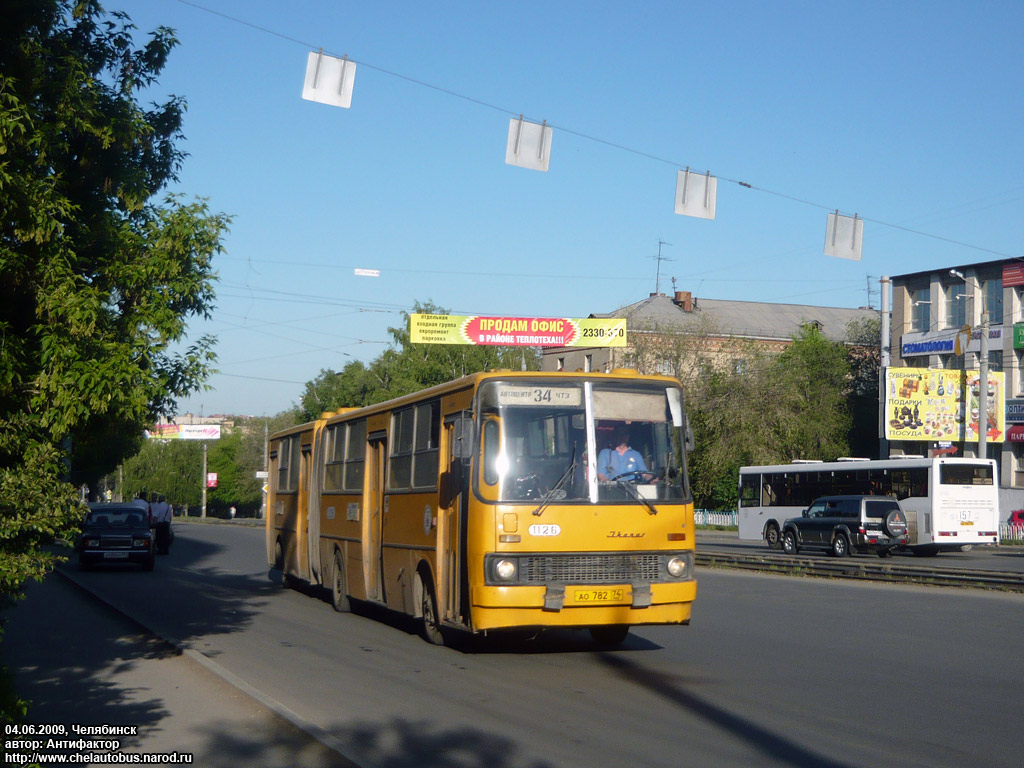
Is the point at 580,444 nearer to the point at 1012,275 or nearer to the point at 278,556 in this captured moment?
the point at 278,556

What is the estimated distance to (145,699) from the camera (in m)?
9.74

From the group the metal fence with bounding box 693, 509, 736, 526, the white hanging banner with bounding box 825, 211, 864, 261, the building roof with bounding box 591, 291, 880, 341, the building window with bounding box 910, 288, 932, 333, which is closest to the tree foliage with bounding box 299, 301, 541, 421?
the building roof with bounding box 591, 291, 880, 341

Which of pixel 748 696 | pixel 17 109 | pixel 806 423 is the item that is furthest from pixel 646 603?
pixel 806 423

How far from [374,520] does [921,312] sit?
52354 millimetres

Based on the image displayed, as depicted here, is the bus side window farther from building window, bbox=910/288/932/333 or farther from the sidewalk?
building window, bbox=910/288/932/333

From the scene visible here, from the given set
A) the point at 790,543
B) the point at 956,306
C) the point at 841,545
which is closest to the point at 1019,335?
the point at 956,306

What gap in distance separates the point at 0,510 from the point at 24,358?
5.08 ft

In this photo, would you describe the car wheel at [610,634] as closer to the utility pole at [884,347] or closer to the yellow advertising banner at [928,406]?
the yellow advertising banner at [928,406]

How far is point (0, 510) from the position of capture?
23.9 ft

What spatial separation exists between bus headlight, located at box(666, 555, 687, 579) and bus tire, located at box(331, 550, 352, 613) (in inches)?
291

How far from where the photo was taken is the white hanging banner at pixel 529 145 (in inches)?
647

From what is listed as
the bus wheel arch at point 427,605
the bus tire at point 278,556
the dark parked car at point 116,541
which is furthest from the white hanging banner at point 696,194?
the dark parked car at point 116,541

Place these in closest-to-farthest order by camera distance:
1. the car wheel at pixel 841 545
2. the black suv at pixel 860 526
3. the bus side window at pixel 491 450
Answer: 1. the bus side window at pixel 491 450
2. the black suv at pixel 860 526
3. the car wheel at pixel 841 545

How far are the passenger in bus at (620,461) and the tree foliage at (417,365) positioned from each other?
241 ft
